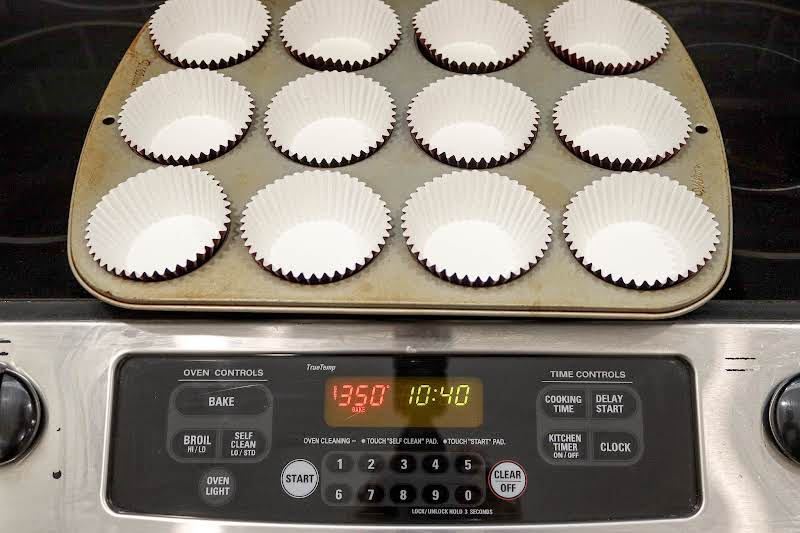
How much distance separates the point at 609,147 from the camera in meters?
1.16

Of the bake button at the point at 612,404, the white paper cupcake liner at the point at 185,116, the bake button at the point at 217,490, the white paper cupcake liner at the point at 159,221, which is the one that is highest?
the white paper cupcake liner at the point at 185,116

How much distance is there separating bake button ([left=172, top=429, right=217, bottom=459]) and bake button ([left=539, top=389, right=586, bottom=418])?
0.40 meters

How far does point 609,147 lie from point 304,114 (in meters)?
0.48

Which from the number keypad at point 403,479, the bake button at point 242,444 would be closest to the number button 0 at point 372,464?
the number keypad at point 403,479

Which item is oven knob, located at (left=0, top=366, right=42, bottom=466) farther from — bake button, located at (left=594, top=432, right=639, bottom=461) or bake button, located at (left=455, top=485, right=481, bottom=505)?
bake button, located at (left=594, top=432, right=639, bottom=461)

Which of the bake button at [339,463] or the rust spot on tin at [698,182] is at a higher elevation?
the rust spot on tin at [698,182]

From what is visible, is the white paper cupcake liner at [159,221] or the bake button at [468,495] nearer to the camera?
the bake button at [468,495]

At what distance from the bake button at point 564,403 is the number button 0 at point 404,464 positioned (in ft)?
0.55

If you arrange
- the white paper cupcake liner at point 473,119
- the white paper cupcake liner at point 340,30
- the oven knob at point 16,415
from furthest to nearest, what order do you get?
the white paper cupcake liner at point 340,30
the white paper cupcake liner at point 473,119
the oven knob at point 16,415

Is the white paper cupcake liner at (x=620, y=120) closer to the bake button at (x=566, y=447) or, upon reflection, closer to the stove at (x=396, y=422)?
the stove at (x=396, y=422)

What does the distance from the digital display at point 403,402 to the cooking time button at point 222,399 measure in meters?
0.08

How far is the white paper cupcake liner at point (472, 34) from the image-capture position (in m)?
1.17

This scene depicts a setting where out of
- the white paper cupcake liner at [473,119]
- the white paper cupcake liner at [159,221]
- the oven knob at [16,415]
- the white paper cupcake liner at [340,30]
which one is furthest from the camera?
the white paper cupcake liner at [340,30]

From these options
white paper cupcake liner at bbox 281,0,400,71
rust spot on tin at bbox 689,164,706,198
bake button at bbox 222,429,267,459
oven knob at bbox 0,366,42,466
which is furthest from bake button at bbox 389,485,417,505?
white paper cupcake liner at bbox 281,0,400,71
